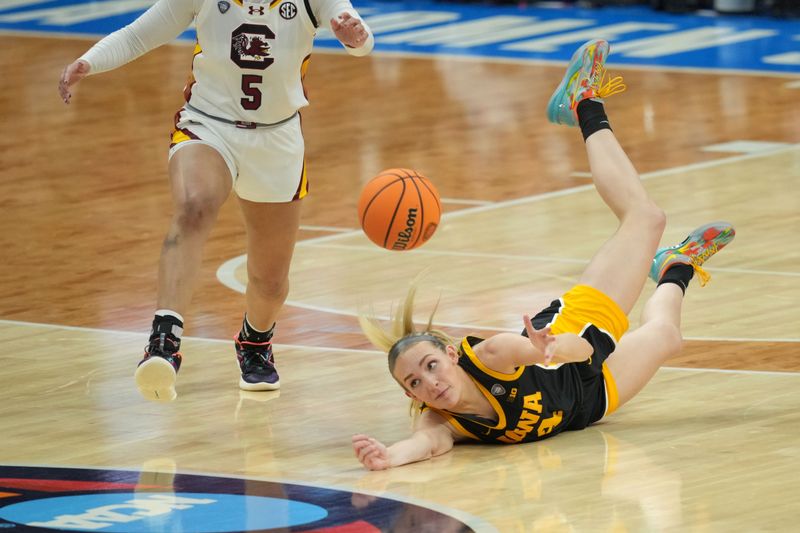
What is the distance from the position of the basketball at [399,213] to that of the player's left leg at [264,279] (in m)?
0.41

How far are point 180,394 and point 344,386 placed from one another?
2.67ft

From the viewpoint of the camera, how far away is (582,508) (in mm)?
6602

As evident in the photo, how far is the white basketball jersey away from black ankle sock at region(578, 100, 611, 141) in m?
1.53

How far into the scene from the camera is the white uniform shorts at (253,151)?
26.9 ft

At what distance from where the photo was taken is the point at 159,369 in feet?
24.3

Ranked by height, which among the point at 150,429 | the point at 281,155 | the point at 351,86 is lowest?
the point at 150,429

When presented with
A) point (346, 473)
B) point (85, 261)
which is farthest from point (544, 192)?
point (346, 473)

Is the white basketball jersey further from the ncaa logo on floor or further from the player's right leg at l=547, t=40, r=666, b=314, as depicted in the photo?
A: the ncaa logo on floor

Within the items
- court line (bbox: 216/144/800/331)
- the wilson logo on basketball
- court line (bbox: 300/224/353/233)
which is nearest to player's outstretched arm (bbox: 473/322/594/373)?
the wilson logo on basketball

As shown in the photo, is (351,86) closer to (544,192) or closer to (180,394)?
(544,192)

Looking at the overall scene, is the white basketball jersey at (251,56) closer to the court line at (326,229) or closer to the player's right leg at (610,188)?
the player's right leg at (610,188)

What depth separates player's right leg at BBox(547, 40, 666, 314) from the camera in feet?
26.7

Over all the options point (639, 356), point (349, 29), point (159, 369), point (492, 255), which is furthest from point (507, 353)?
point (492, 255)

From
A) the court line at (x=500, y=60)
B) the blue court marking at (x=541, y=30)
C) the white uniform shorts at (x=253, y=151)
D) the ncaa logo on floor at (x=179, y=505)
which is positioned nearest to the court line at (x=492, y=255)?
the white uniform shorts at (x=253, y=151)
